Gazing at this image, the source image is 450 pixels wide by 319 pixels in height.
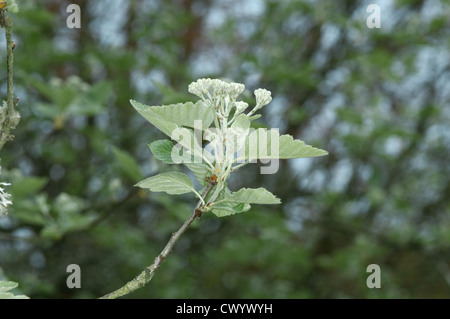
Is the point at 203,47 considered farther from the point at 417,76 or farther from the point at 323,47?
the point at 417,76

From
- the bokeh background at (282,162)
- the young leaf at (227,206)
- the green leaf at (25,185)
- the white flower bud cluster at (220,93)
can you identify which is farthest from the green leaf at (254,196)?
the bokeh background at (282,162)

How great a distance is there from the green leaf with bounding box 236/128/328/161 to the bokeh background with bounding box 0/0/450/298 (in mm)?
2020

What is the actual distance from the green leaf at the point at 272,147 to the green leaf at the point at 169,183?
0.41 feet

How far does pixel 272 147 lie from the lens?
2.84ft

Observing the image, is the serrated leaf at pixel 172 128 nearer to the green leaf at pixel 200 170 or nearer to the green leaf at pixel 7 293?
the green leaf at pixel 200 170

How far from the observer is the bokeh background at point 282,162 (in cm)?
335

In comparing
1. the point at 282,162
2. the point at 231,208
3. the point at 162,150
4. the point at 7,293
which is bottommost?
the point at 7,293

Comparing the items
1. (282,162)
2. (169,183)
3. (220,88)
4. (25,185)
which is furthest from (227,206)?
(282,162)

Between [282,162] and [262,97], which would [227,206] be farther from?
[282,162]

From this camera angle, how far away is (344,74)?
4270 mm

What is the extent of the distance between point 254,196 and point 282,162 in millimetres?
3985

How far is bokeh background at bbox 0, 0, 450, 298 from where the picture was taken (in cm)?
335

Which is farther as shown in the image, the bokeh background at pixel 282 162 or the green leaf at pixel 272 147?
the bokeh background at pixel 282 162

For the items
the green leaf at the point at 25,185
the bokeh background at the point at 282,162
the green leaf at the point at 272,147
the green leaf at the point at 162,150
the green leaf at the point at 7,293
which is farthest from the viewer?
the bokeh background at the point at 282,162
